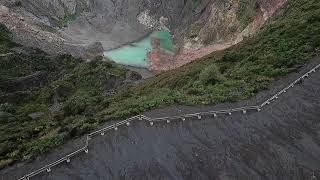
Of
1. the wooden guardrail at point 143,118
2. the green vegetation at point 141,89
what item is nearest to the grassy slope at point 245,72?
the green vegetation at point 141,89

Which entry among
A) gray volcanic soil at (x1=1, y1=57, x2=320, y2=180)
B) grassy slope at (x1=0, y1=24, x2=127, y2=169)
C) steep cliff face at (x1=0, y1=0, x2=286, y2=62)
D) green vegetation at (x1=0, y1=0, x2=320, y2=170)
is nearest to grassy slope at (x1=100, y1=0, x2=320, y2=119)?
green vegetation at (x1=0, y1=0, x2=320, y2=170)

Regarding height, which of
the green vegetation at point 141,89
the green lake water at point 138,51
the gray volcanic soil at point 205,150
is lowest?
the gray volcanic soil at point 205,150

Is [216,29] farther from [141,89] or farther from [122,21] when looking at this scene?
[141,89]

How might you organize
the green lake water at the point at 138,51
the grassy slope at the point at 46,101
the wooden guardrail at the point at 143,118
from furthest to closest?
the green lake water at the point at 138,51, the grassy slope at the point at 46,101, the wooden guardrail at the point at 143,118

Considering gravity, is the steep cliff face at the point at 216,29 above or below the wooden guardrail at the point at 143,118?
above

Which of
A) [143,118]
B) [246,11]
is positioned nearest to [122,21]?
[246,11]

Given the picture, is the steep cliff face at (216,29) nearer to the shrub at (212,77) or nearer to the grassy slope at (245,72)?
the grassy slope at (245,72)

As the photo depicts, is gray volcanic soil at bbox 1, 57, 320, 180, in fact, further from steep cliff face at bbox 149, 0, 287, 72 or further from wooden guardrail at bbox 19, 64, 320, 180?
steep cliff face at bbox 149, 0, 287, 72
